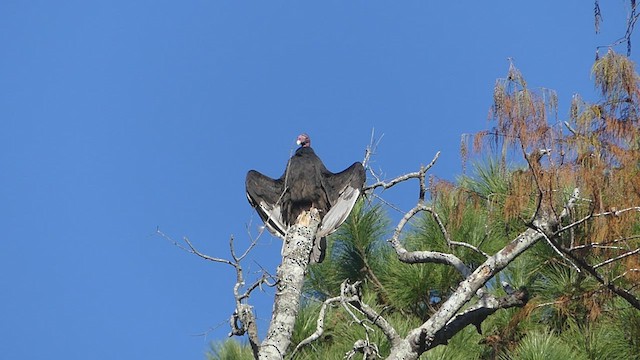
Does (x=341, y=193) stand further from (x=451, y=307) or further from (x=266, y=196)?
(x=451, y=307)

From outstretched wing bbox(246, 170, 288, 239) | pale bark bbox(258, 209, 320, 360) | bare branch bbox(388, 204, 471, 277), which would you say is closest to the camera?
pale bark bbox(258, 209, 320, 360)

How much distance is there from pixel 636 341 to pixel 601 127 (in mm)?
1175

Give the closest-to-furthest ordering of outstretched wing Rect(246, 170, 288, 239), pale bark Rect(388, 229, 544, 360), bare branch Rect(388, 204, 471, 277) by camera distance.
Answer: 1. pale bark Rect(388, 229, 544, 360)
2. bare branch Rect(388, 204, 471, 277)
3. outstretched wing Rect(246, 170, 288, 239)

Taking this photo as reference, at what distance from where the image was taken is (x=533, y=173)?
422cm

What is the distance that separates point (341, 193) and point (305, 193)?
17cm

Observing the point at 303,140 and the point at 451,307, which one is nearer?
the point at 451,307

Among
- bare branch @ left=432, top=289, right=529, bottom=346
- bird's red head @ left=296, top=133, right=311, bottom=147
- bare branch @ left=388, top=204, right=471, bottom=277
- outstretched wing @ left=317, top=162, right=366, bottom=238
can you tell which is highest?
bird's red head @ left=296, top=133, right=311, bottom=147

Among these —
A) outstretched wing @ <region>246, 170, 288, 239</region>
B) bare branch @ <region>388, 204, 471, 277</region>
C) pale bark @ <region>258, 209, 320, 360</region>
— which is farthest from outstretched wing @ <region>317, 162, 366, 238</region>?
bare branch @ <region>388, 204, 471, 277</region>

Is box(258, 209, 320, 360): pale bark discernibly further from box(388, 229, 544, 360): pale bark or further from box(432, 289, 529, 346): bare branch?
box(432, 289, 529, 346): bare branch

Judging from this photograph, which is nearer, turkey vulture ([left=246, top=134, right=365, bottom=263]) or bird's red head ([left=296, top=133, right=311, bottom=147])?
turkey vulture ([left=246, top=134, right=365, bottom=263])

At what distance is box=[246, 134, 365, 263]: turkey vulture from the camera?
5434 mm

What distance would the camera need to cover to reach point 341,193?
5.54 m

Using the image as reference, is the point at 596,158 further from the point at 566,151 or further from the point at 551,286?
the point at 551,286

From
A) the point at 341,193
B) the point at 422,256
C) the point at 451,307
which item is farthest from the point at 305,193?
the point at 451,307
